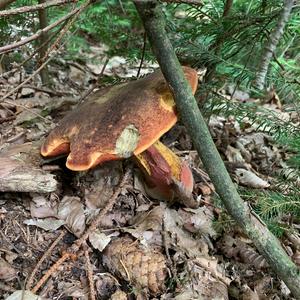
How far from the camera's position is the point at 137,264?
184cm

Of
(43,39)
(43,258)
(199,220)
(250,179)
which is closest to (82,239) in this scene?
(43,258)

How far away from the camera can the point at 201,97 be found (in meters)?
2.59

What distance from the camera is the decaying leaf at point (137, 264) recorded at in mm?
1792

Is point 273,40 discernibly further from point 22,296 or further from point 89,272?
point 22,296

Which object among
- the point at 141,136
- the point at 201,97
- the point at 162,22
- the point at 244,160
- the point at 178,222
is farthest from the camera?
the point at 244,160

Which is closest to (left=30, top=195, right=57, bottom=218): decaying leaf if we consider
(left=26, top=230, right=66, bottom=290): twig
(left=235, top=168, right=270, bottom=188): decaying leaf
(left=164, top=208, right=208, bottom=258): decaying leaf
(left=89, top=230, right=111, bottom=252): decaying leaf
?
(left=26, top=230, right=66, bottom=290): twig

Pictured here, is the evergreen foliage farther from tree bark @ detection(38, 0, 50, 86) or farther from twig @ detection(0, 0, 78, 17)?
twig @ detection(0, 0, 78, 17)

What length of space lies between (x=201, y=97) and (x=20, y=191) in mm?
1307

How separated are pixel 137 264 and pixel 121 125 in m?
0.67

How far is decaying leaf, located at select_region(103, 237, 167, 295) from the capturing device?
1792mm

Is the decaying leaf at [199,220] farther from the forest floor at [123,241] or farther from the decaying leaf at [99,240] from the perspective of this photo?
the decaying leaf at [99,240]

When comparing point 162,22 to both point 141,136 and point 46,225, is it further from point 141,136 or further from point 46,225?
point 46,225

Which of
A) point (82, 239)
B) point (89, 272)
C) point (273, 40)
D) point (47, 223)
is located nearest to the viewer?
point (273, 40)

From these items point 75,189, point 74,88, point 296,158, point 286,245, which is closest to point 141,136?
point 75,189
